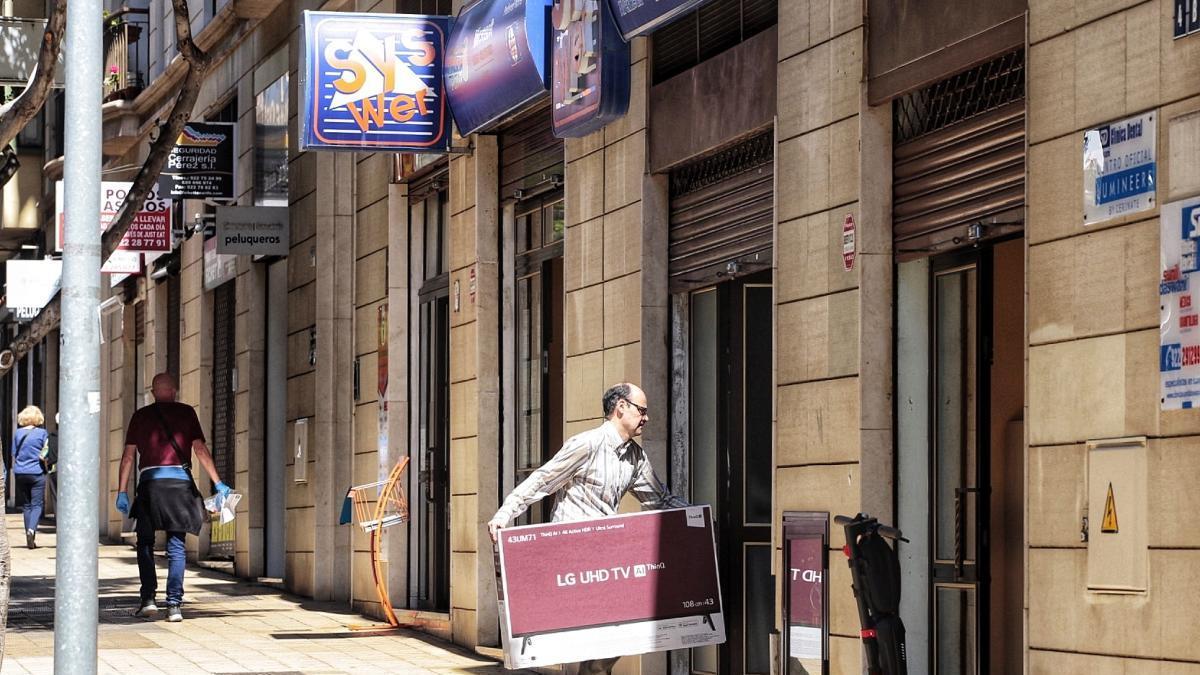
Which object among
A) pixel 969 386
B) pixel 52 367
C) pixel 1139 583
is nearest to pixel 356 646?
pixel 969 386

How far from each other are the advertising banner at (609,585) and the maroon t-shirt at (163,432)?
25.0 ft

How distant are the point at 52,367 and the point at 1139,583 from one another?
3538 cm

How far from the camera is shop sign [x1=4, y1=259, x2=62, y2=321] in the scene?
29453mm

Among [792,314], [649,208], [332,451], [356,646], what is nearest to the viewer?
[792,314]

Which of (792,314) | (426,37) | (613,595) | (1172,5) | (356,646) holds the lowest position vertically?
(356,646)

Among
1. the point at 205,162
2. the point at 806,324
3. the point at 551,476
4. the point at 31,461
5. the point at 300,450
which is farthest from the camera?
the point at 31,461

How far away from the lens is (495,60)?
14.5 meters

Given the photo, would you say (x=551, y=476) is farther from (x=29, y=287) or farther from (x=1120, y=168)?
(x=29, y=287)

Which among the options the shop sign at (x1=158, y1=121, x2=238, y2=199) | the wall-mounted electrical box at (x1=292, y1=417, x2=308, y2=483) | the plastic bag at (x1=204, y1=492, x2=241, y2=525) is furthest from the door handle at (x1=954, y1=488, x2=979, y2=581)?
the shop sign at (x1=158, y1=121, x2=238, y2=199)

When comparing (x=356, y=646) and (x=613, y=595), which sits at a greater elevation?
(x=613, y=595)

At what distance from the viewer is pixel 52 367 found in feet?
132

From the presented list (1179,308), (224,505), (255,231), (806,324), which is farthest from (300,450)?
(1179,308)

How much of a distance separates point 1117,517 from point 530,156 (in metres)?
8.08

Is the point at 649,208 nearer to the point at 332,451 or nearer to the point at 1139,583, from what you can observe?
the point at 1139,583
